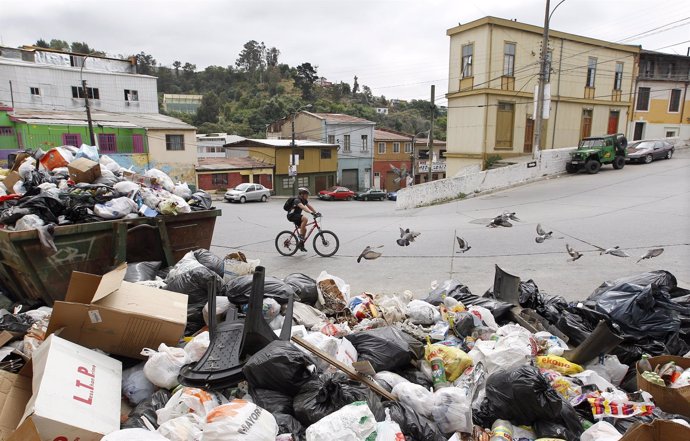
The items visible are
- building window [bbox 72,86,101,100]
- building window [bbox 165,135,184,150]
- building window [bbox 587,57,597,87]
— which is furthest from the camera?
building window [bbox 72,86,101,100]

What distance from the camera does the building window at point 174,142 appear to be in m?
31.0

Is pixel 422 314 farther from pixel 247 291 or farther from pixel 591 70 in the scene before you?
pixel 591 70

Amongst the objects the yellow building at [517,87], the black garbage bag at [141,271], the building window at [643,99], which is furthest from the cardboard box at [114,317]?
the building window at [643,99]

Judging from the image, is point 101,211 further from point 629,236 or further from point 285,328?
point 629,236

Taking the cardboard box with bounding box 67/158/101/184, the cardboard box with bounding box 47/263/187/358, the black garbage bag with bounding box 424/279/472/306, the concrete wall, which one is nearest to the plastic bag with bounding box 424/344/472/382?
the black garbage bag with bounding box 424/279/472/306

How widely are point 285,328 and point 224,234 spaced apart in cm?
→ 911

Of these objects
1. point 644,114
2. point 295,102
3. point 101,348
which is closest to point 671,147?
point 644,114

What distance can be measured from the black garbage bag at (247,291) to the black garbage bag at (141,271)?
0.98 metres

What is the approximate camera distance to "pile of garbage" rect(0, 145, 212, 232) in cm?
454

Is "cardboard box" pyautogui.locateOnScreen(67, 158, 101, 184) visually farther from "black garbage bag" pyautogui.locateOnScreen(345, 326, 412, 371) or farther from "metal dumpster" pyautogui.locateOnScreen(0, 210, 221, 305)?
"black garbage bag" pyautogui.locateOnScreen(345, 326, 412, 371)

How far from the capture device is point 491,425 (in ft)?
9.39

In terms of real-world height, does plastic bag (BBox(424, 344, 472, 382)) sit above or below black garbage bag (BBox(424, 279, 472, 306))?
above

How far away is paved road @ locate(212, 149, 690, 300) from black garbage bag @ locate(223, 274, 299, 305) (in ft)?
7.70

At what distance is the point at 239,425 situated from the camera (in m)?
2.16
